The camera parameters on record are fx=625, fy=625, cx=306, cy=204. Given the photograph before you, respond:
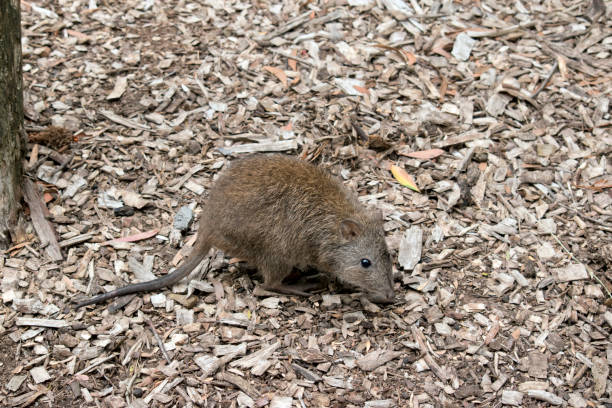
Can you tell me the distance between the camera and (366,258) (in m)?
5.61

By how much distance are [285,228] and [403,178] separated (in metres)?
1.66

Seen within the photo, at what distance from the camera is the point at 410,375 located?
16.6ft

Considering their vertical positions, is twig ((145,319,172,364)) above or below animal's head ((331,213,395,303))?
below

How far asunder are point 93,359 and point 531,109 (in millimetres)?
5435

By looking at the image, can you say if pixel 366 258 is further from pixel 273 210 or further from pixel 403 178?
pixel 403 178

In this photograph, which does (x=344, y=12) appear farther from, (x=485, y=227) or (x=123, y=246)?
(x=123, y=246)

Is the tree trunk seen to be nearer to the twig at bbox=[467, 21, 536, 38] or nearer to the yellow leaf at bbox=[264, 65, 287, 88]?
the yellow leaf at bbox=[264, 65, 287, 88]

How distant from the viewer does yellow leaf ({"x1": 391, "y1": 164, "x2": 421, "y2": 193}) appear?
6.52 metres

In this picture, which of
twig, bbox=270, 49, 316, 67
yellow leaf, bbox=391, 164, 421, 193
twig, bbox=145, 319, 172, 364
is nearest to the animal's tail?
twig, bbox=145, 319, 172, 364

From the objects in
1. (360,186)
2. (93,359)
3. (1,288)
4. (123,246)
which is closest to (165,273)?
(123,246)

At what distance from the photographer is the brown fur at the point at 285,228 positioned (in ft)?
17.9

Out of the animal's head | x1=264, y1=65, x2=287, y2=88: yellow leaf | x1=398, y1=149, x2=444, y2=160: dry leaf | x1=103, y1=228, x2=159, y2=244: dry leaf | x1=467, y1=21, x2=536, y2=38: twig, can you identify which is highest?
x1=467, y1=21, x2=536, y2=38: twig

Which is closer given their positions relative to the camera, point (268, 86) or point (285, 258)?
point (285, 258)

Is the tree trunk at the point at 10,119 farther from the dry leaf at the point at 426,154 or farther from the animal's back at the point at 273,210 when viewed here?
the dry leaf at the point at 426,154
